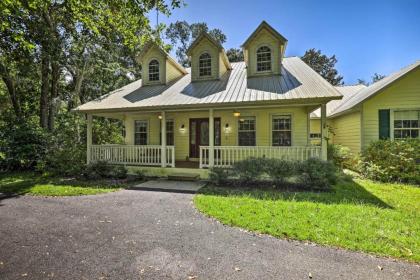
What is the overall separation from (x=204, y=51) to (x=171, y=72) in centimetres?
243

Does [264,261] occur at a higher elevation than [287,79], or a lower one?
lower

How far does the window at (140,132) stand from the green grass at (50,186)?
4.27 metres

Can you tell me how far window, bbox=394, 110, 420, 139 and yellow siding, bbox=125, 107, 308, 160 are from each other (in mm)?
3871

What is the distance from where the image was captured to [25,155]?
38.5 ft

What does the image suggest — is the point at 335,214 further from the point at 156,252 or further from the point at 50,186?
the point at 50,186

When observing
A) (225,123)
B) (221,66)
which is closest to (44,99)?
(221,66)

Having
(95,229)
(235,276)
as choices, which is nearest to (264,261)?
(235,276)

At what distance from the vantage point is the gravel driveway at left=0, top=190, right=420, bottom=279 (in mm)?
3219

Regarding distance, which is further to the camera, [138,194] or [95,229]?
[138,194]

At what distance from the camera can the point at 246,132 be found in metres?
11.7

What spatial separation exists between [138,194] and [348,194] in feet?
21.7

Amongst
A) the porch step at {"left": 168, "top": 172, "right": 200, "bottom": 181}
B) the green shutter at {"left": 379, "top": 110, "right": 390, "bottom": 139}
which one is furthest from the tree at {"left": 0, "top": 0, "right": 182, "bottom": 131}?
the green shutter at {"left": 379, "top": 110, "right": 390, "bottom": 139}

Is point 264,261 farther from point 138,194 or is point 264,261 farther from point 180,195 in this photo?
point 138,194

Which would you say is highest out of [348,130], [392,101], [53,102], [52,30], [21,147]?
[52,30]
